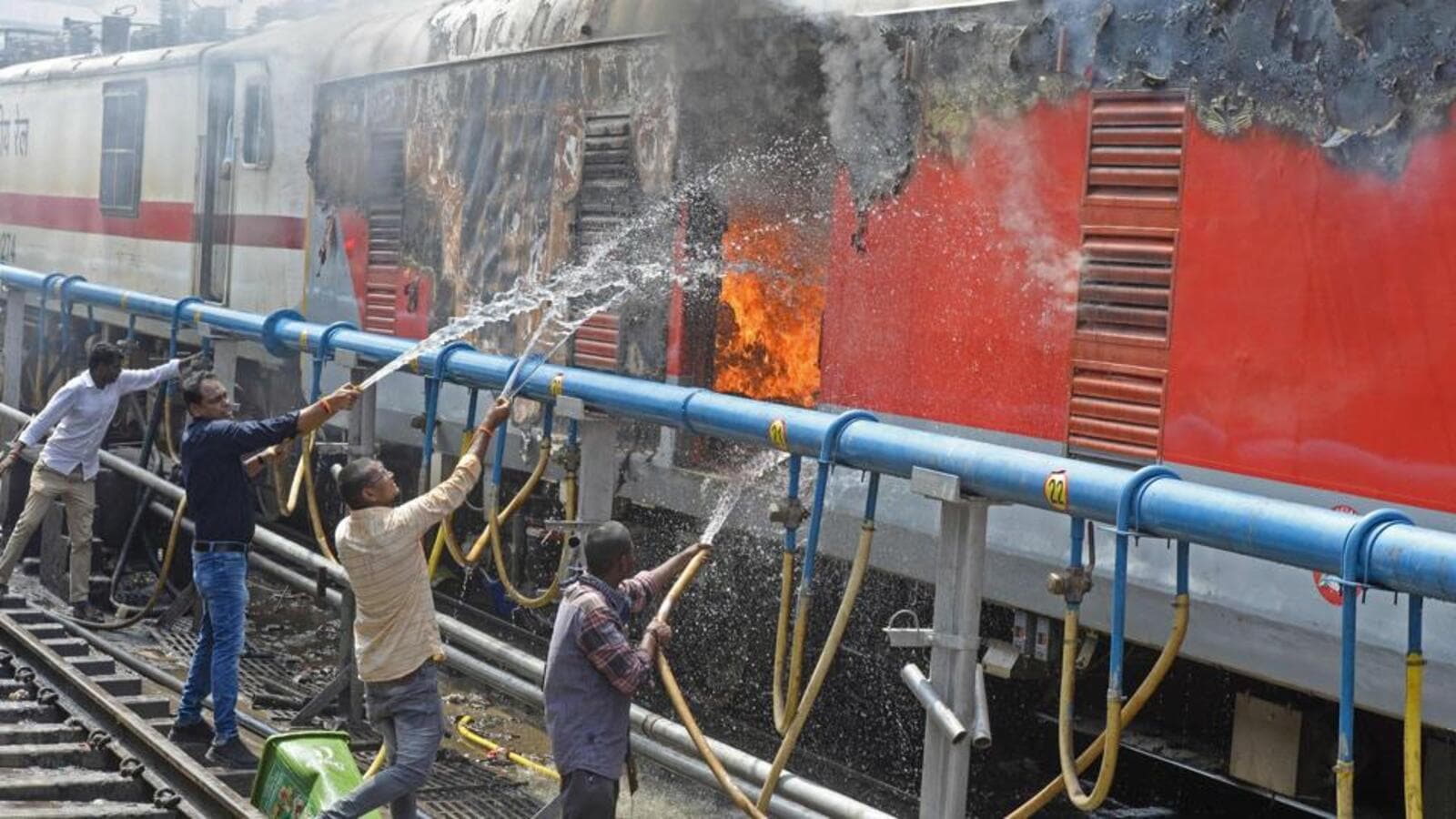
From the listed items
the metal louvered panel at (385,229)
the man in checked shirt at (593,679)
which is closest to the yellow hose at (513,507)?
the man in checked shirt at (593,679)

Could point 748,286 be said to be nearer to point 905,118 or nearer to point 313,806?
point 905,118

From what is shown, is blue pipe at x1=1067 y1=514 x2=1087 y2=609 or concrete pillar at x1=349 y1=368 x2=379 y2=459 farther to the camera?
concrete pillar at x1=349 y1=368 x2=379 y2=459

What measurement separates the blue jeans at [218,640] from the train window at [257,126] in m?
6.95

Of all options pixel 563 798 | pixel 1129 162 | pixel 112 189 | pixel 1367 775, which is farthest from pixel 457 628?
pixel 112 189

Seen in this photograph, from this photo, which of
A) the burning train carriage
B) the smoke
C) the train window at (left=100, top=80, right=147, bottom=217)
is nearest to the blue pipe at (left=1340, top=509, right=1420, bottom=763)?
the burning train carriage

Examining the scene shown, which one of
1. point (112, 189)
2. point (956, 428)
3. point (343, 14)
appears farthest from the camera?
point (112, 189)

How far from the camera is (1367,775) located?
6723mm

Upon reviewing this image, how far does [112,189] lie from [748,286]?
33.7 ft

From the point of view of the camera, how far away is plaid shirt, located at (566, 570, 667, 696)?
4.95 meters

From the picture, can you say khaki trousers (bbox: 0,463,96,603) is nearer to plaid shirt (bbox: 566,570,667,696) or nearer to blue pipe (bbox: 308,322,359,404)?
blue pipe (bbox: 308,322,359,404)

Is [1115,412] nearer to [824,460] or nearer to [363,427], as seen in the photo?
[824,460]

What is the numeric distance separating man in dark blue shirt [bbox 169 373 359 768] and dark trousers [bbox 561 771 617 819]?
239 centimetres

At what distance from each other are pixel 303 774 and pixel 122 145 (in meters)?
11.9

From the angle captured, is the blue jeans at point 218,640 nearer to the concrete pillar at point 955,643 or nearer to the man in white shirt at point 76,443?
the man in white shirt at point 76,443
